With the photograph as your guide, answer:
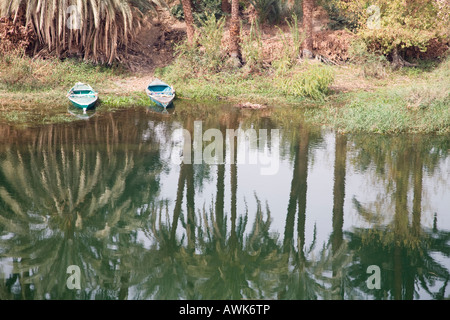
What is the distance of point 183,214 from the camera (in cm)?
1049

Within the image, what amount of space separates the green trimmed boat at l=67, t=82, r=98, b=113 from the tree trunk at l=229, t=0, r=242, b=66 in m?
6.13

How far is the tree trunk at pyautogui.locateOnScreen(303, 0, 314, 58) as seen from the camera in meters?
22.0

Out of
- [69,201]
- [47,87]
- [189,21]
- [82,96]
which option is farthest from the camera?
[189,21]

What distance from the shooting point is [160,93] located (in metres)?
20.2

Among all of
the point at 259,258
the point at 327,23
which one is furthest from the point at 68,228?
the point at 327,23

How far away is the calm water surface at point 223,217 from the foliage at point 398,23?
22.2 feet

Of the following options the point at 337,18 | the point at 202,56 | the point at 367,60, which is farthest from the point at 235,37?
the point at 367,60

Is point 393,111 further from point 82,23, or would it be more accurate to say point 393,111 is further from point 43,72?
point 43,72

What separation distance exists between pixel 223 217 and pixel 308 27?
13920 millimetres

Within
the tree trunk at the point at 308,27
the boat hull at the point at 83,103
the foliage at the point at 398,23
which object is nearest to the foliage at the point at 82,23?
the boat hull at the point at 83,103

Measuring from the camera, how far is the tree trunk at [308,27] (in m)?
22.0

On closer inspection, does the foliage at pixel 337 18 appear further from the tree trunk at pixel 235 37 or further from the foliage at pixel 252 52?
the tree trunk at pixel 235 37

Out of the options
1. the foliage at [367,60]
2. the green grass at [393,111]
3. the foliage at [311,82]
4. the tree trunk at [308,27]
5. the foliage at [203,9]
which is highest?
the foliage at [203,9]

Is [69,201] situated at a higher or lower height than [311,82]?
lower
